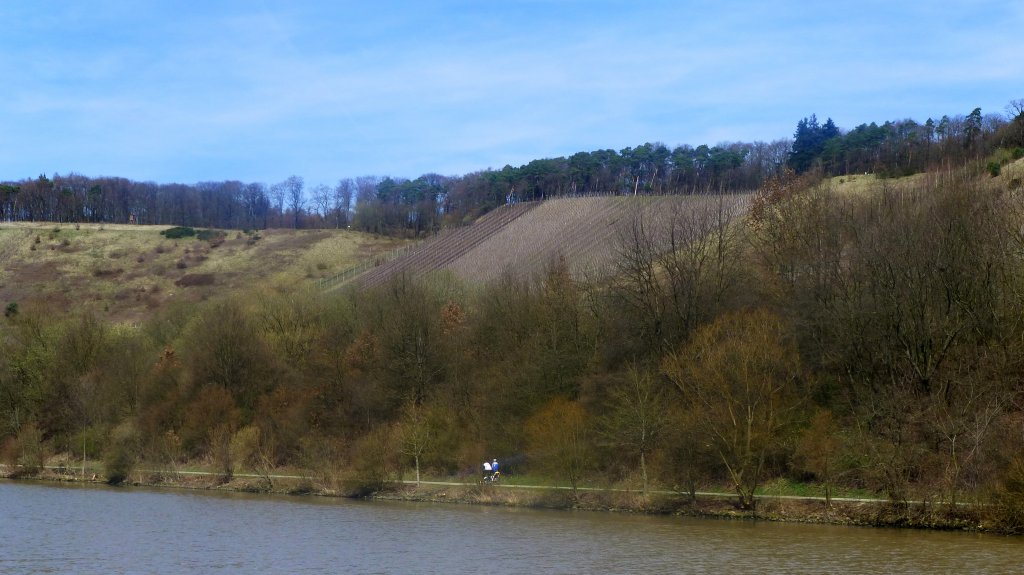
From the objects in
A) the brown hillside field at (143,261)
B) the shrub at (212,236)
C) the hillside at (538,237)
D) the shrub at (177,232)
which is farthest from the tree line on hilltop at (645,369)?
the shrub at (177,232)

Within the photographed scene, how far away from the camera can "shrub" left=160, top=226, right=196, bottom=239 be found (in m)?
168

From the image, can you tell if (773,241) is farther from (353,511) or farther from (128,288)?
(128,288)

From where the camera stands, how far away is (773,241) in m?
59.9

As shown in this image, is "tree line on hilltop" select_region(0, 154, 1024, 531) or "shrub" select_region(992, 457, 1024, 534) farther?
"tree line on hilltop" select_region(0, 154, 1024, 531)

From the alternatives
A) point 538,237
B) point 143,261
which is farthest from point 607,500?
point 143,261

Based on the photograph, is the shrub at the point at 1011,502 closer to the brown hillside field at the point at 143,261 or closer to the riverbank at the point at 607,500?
the riverbank at the point at 607,500

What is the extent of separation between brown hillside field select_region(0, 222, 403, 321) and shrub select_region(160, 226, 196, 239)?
139cm

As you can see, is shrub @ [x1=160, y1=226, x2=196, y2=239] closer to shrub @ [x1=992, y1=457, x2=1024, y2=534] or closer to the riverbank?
the riverbank

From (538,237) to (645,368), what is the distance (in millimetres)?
61834

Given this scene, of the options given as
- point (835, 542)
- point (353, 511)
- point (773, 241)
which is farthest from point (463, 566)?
point (773, 241)

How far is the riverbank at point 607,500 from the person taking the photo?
123 ft

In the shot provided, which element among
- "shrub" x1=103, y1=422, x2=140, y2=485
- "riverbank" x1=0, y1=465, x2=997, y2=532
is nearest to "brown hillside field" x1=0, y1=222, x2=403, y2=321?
"shrub" x1=103, y1=422, x2=140, y2=485

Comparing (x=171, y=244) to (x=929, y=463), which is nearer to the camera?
(x=929, y=463)

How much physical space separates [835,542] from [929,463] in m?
6.72
